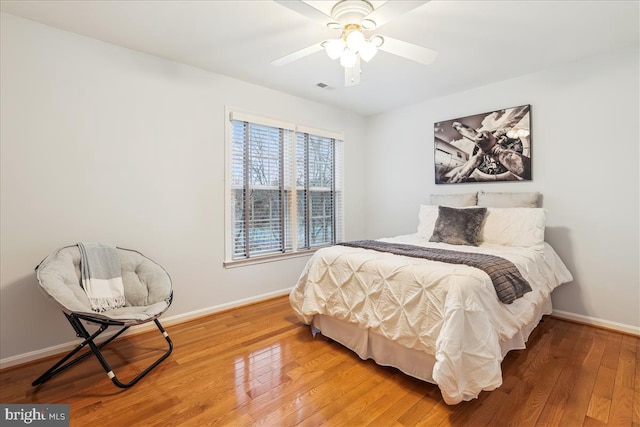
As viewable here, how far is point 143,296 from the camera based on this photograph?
7.53 feet

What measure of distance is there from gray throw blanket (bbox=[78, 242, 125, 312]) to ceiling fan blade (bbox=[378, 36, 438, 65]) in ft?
8.15

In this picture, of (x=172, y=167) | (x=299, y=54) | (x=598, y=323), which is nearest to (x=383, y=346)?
(x=299, y=54)

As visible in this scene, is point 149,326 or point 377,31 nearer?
point 377,31

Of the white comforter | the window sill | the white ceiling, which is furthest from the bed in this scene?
the white ceiling

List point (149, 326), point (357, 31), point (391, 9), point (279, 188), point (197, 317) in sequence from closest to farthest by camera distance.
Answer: point (391, 9) < point (357, 31) < point (149, 326) < point (197, 317) < point (279, 188)

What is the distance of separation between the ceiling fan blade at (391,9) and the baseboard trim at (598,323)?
3.09 m

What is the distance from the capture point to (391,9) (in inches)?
62.6

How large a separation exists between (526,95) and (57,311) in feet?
15.2

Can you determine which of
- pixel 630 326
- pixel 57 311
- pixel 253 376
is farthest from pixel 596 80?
pixel 57 311

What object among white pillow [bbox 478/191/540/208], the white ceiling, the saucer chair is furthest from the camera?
white pillow [bbox 478/191/540/208]

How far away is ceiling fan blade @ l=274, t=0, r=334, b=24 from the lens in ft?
5.05

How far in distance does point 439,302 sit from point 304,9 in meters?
1.80

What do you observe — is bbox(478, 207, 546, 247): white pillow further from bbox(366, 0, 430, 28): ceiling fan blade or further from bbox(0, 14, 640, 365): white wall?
bbox(366, 0, 430, 28): ceiling fan blade

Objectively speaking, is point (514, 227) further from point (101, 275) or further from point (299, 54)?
point (101, 275)
